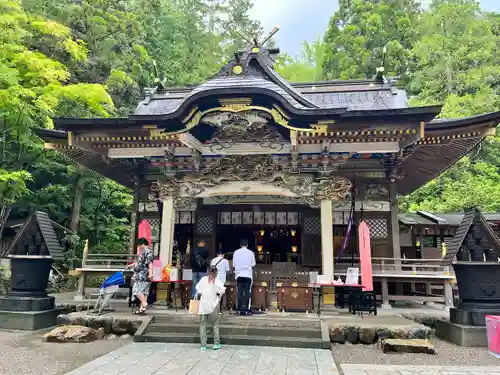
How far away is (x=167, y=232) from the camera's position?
9.37 meters

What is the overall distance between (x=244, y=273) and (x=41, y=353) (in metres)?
3.72

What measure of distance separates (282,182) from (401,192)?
703 cm

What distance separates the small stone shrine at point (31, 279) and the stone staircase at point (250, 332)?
2629mm

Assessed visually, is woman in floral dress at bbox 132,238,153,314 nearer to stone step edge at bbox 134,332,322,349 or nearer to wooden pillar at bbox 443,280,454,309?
stone step edge at bbox 134,332,322,349

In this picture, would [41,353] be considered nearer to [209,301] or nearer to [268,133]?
[209,301]

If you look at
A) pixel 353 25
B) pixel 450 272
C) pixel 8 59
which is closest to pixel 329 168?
pixel 450 272

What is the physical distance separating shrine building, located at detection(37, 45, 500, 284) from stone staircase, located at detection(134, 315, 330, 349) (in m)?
2.00

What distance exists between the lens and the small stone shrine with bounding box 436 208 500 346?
6.66 m

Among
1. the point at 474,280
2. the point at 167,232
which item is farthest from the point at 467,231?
the point at 167,232

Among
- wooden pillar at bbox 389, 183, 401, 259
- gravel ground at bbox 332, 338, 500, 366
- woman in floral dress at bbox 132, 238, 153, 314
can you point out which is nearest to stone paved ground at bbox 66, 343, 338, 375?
gravel ground at bbox 332, 338, 500, 366

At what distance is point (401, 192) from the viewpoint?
14.4 meters

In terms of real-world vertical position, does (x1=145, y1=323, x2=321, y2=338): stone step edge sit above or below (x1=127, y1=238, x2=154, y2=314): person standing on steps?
below

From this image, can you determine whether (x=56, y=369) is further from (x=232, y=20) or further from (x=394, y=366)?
(x=232, y=20)

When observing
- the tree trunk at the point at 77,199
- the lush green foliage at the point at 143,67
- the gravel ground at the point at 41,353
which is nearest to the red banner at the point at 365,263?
the gravel ground at the point at 41,353
